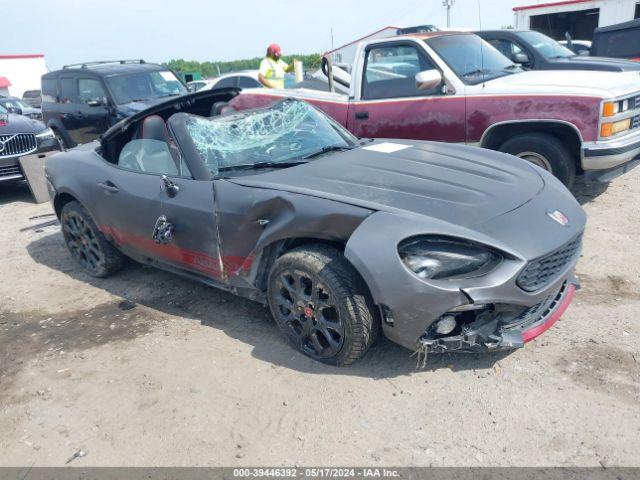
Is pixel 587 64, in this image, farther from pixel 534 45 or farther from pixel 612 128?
pixel 612 128

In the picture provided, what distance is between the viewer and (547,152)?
5293mm

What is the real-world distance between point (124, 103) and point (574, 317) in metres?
8.18

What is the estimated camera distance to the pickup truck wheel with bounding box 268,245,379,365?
2.88m

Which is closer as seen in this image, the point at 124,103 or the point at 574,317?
the point at 574,317

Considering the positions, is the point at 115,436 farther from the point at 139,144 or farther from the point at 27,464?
the point at 139,144

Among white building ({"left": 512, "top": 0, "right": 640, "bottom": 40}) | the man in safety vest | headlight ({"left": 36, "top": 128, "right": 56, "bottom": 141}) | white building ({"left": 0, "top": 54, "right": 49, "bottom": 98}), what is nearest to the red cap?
the man in safety vest

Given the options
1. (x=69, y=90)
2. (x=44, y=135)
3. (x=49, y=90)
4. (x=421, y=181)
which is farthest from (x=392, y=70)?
(x=49, y=90)

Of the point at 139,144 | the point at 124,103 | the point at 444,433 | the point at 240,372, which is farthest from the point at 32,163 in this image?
the point at 444,433

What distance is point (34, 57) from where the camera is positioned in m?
40.2

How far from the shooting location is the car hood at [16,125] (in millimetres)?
7848

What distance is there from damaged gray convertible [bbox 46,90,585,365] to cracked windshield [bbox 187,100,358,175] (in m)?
0.01

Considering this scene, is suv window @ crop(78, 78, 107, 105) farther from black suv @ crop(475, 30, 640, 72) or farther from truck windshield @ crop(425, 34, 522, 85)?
black suv @ crop(475, 30, 640, 72)

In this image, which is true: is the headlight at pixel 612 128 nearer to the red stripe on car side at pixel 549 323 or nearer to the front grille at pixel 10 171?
the red stripe on car side at pixel 549 323

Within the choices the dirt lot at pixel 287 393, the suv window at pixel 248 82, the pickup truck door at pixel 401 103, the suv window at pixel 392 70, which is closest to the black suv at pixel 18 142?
the dirt lot at pixel 287 393
